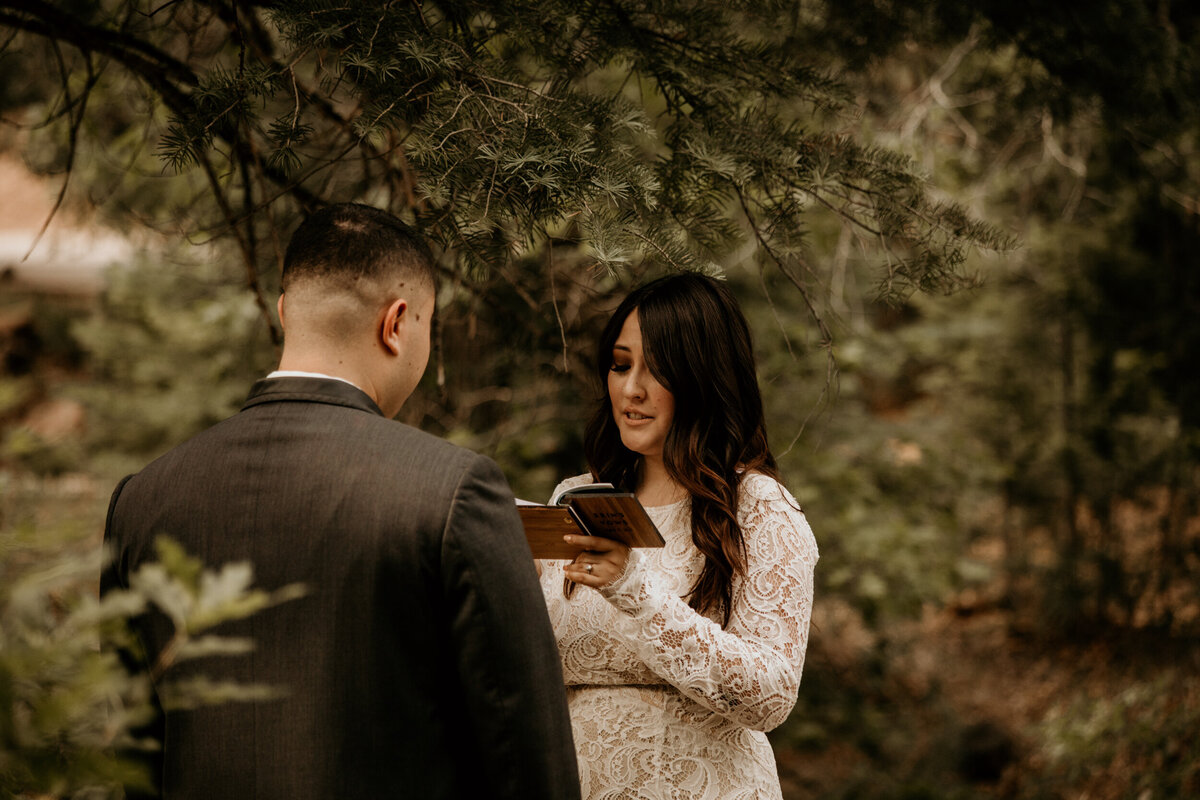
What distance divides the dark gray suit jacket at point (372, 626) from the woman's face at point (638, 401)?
34.0 inches

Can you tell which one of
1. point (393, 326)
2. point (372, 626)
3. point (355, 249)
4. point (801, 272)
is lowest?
point (372, 626)

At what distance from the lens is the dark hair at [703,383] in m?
2.37

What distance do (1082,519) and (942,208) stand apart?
7.58 metres

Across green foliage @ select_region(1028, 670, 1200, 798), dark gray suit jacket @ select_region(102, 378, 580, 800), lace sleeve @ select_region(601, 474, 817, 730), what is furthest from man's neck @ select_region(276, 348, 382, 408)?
green foliage @ select_region(1028, 670, 1200, 798)

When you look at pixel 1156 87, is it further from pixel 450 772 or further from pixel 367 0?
pixel 450 772

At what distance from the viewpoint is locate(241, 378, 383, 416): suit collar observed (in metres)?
1.65

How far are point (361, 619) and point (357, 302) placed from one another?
0.61 m

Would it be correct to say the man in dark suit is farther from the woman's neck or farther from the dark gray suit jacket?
the woman's neck

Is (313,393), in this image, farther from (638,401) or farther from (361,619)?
(638,401)

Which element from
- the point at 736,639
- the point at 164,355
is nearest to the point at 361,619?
the point at 736,639

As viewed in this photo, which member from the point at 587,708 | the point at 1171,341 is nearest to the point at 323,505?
the point at 587,708

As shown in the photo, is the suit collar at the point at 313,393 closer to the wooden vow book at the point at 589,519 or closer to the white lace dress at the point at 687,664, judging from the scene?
the wooden vow book at the point at 589,519

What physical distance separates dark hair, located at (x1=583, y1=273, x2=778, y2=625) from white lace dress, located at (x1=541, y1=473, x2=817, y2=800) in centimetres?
9

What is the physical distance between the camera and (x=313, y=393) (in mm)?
1648
